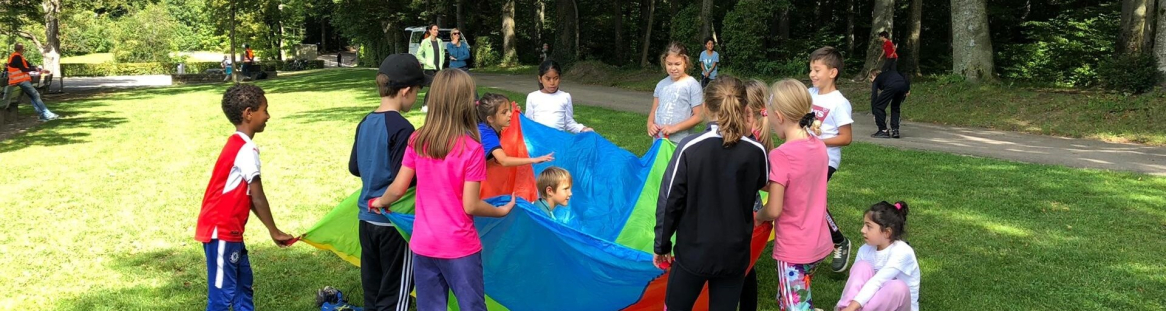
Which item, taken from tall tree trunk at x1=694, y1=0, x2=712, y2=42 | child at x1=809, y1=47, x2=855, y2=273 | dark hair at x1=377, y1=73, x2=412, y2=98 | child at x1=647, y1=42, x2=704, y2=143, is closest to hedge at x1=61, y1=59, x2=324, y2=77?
tall tree trunk at x1=694, y1=0, x2=712, y2=42

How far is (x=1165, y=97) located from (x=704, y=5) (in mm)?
11932

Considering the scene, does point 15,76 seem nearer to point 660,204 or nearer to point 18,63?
point 18,63

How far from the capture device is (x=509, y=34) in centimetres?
3512

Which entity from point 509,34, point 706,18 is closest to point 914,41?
point 706,18

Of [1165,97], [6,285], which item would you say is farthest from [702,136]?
[1165,97]

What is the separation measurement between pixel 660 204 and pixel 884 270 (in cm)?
147

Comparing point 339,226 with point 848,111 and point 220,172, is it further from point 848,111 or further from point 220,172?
point 848,111

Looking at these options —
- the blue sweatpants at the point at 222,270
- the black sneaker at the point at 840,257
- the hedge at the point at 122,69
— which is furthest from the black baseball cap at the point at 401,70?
the hedge at the point at 122,69

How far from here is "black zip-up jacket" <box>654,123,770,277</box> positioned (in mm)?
3174

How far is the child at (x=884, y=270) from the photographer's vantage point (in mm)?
4004

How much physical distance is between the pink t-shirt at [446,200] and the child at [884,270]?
6.63ft

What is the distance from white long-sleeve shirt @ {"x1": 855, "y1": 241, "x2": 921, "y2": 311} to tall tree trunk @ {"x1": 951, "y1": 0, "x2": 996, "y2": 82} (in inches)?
541

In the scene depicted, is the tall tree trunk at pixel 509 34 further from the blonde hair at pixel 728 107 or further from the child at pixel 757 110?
the blonde hair at pixel 728 107

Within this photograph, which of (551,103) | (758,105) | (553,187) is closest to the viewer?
(758,105)
